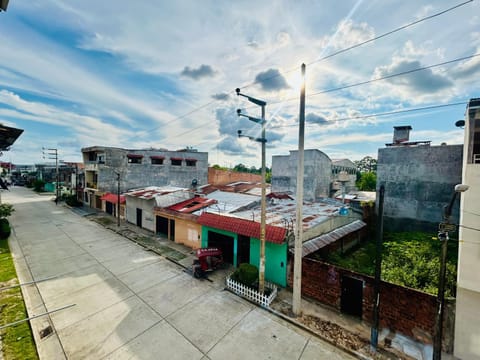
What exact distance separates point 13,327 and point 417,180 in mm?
26319

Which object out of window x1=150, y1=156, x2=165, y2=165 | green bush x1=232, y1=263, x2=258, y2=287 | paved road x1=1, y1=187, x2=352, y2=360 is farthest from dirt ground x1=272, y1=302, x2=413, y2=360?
window x1=150, y1=156, x2=165, y2=165

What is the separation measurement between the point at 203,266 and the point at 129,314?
420cm

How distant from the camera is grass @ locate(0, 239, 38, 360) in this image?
21.8 feet

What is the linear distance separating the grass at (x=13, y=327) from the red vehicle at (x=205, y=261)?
6510 mm

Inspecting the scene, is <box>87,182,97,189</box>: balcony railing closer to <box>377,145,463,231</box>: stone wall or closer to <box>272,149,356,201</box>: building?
<box>272,149,356,201</box>: building

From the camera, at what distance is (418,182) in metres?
18.3

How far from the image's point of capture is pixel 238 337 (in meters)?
7.56

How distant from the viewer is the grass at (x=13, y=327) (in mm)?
6656

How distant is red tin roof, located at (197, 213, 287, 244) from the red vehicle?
1520 millimetres

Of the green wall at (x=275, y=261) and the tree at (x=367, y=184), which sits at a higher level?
the tree at (x=367, y=184)

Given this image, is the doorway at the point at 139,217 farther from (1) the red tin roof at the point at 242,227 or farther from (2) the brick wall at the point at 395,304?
(2) the brick wall at the point at 395,304

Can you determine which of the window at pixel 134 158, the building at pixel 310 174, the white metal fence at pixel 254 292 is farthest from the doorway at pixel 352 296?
the window at pixel 134 158

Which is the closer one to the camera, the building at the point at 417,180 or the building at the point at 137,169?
the building at the point at 417,180

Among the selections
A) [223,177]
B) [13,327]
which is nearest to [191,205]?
[13,327]
